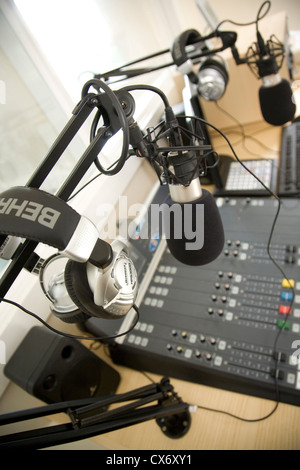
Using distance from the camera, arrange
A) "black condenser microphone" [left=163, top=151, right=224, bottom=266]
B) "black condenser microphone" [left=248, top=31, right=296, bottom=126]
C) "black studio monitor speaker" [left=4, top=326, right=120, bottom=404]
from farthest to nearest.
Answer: "black condenser microphone" [left=248, top=31, right=296, bottom=126] → "black studio monitor speaker" [left=4, top=326, right=120, bottom=404] → "black condenser microphone" [left=163, top=151, right=224, bottom=266]

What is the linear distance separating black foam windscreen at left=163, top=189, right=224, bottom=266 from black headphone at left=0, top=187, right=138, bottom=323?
9cm

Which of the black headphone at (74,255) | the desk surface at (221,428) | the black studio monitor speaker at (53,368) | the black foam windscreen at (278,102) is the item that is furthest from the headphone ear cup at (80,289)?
the black foam windscreen at (278,102)

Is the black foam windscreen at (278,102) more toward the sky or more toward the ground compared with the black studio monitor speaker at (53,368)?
more toward the sky

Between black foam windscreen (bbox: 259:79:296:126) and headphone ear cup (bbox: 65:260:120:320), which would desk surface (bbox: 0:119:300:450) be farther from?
black foam windscreen (bbox: 259:79:296:126)

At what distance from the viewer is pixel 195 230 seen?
18.6 inches

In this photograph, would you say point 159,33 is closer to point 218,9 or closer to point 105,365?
point 218,9

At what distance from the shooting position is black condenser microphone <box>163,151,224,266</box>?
17.1 inches

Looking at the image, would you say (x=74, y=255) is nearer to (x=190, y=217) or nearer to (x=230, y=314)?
(x=190, y=217)

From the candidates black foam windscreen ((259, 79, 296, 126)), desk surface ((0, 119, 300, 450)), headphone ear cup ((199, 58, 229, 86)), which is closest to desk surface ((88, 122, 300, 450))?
desk surface ((0, 119, 300, 450))

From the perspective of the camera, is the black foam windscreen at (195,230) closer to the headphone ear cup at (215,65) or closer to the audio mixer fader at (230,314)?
the audio mixer fader at (230,314)

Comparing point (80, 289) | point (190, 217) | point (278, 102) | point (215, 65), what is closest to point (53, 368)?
point (80, 289)

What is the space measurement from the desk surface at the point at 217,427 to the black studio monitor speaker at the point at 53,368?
0.13 metres

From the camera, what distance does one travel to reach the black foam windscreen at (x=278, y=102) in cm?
78

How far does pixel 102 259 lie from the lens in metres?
0.39
